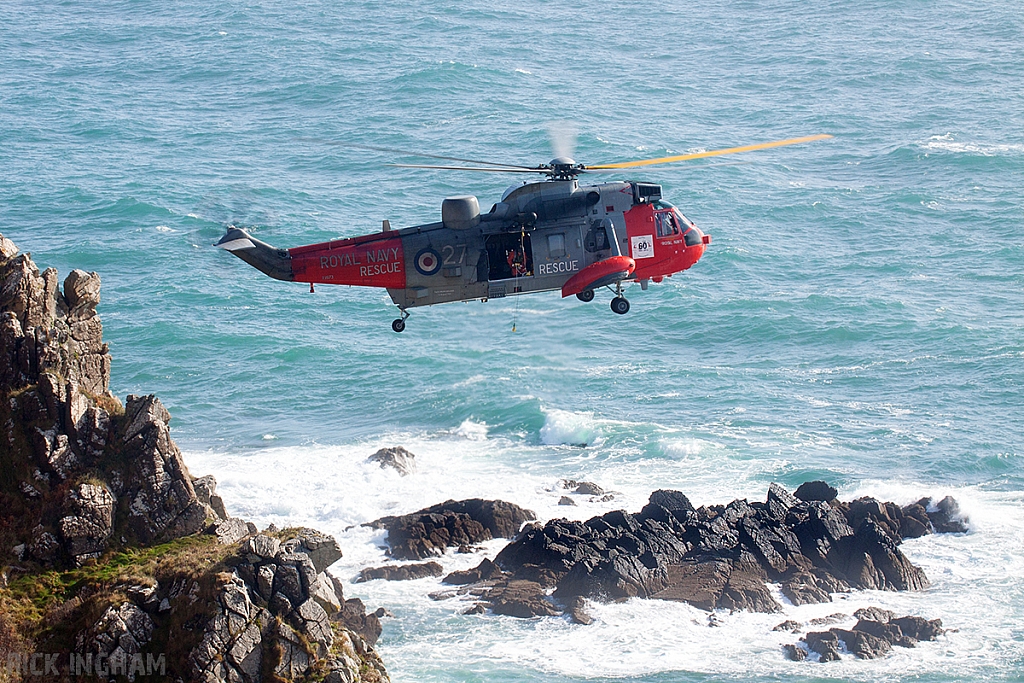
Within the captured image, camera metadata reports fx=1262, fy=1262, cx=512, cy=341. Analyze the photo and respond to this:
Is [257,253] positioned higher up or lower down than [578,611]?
higher up

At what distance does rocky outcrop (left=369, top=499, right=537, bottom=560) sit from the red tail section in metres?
20.3

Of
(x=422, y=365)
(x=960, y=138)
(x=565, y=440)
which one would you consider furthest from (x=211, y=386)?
(x=960, y=138)

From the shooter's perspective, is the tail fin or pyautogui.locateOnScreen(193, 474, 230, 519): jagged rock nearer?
the tail fin

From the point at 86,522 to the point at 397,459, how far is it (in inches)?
1160

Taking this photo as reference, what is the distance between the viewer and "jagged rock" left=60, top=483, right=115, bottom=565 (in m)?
36.9

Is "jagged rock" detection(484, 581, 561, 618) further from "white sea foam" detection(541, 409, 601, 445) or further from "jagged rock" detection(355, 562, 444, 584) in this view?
"white sea foam" detection(541, 409, 601, 445)

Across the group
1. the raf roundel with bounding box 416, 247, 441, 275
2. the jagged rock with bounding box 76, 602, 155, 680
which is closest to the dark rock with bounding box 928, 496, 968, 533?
the raf roundel with bounding box 416, 247, 441, 275

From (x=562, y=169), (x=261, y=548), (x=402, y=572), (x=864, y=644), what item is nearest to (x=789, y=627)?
(x=864, y=644)

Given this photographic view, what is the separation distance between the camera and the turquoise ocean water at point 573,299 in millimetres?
57812

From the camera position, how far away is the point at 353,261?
1540 inches

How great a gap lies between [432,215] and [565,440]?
3030cm

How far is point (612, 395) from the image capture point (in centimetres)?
7500

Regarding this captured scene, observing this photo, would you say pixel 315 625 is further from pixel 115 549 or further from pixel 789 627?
pixel 789 627

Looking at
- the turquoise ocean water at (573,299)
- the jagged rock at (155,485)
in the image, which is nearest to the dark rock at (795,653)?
the turquoise ocean water at (573,299)
